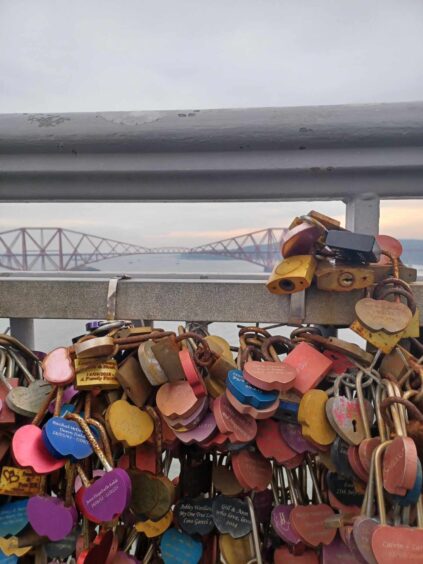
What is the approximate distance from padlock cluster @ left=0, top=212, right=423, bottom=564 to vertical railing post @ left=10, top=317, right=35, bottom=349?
182 millimetres

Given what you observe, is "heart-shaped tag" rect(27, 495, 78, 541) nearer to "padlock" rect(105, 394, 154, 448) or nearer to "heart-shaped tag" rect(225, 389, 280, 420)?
"padlock" rect(105, 394, 154, 448)

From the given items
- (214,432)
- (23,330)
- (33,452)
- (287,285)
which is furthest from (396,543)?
(23,330)

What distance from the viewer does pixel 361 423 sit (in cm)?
57

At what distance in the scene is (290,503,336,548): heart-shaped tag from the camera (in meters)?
0.62

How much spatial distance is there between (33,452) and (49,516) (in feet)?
0.32

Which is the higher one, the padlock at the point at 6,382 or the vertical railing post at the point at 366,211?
the vertical railing post at the point at 366,211

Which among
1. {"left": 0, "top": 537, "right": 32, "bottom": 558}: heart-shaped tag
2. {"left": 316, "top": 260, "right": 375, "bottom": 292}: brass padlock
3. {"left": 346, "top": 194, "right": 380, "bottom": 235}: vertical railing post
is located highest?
{"left": 346, "top": 194, "right": 380, "bottom": 235}: vertical railing post

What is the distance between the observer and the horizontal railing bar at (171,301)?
2.49 feet

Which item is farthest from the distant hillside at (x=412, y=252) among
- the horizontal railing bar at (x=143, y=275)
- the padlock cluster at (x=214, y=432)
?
the horizontal railing bar at (x=143, y=275)

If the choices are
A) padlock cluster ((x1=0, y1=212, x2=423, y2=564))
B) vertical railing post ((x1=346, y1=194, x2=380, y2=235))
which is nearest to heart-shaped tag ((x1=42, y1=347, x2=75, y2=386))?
padlock cluster ((x1=0, y1=212, x2=423, y2=564))

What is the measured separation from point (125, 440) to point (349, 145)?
2.10 feet

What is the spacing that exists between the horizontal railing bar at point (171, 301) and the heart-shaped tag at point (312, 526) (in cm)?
32

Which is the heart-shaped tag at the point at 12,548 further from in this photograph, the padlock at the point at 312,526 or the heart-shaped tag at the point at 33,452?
the padlock at the point at 312,526

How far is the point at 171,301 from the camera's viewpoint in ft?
2.66
